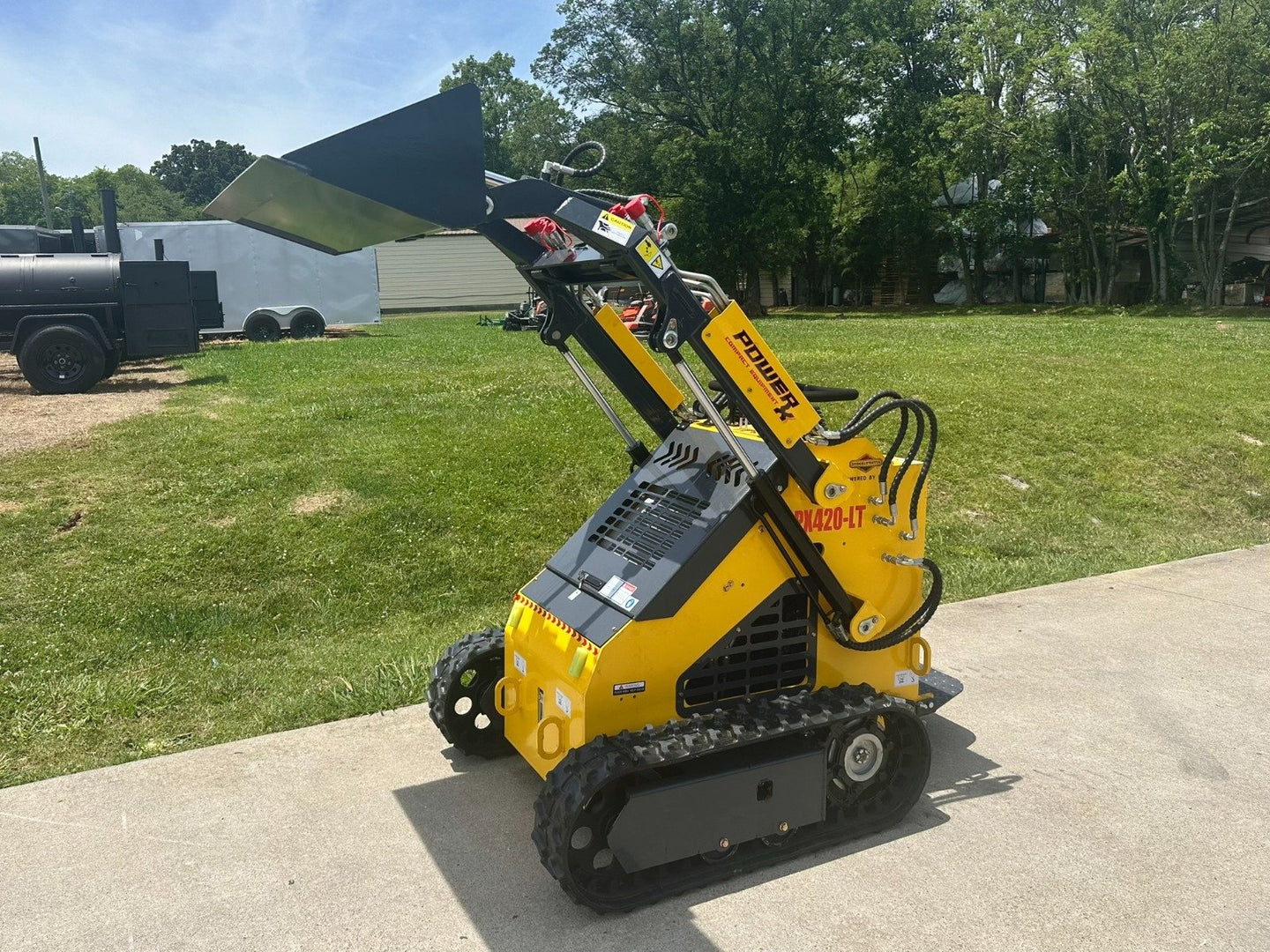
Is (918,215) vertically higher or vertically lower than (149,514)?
higher

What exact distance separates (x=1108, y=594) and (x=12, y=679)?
6729 millimetres

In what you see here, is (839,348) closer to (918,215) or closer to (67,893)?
(67,893)

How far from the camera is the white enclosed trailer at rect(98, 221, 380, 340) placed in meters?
25.4

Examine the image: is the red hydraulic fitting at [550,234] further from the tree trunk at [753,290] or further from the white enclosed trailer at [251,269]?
the tree trunk at [753,290]

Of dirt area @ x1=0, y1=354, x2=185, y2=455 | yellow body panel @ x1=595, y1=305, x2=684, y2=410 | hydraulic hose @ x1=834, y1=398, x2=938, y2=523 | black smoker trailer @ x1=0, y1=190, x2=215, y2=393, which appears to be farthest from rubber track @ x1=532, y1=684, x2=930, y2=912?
black smoker trailer @ x1=0, y1=190, x2=215, y2=393

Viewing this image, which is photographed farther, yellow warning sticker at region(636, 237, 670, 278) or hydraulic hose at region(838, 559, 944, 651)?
hydraulic hose at region(838, 559, 944, 651)

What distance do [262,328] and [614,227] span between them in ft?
77.5

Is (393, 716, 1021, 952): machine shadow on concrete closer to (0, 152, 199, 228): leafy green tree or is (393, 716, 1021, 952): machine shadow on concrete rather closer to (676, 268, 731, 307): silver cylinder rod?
(676, 268, 731, 307): silver cylinder rod

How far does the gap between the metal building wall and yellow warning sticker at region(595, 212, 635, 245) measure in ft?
140

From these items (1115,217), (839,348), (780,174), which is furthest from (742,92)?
(839,348)

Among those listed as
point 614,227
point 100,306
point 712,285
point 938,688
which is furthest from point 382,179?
point 100,306

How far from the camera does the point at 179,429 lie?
9.93 metres

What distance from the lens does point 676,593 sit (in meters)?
A: 3.90

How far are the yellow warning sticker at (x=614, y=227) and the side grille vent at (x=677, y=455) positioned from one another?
3.60 feet
